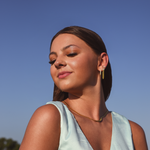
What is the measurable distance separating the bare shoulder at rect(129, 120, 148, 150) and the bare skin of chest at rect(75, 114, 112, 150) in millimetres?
522

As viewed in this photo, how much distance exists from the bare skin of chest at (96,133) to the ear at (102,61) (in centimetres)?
85

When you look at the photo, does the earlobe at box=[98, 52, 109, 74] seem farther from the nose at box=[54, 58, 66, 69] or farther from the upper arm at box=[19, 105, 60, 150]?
the upper arm at box=[19, 105, 60, 150]

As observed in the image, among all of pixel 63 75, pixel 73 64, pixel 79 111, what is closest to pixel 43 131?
pixel 79 111

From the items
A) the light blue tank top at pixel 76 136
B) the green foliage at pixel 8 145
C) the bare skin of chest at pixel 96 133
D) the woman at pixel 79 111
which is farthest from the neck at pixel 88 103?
the green foliage at pixel 8 145

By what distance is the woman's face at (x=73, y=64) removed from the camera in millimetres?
2774

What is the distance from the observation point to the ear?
315 cm

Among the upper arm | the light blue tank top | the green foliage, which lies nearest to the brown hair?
the light blue tank top

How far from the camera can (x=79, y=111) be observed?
292 cm

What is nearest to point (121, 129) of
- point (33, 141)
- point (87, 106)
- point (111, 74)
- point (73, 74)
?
point (87, 106)

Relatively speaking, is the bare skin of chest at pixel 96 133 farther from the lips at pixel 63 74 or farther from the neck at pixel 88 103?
the lips at pixel 63 74

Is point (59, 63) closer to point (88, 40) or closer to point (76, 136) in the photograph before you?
point (88, 40)

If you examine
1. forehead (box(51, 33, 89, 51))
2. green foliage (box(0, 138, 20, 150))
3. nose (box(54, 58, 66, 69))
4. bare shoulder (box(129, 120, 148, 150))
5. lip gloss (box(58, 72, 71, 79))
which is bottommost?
green foliage (box(0, 138, 20, 150))

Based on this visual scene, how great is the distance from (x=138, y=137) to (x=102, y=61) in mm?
1402

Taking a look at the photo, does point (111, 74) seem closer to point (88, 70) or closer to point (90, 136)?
point (88, 70)
